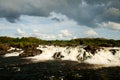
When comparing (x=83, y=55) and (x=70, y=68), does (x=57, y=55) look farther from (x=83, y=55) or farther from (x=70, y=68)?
(x=70, y=68)

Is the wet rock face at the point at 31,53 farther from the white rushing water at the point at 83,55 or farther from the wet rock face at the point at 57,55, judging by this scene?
the wet rock face at the point at 57,55

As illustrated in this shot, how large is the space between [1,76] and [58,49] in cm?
2706

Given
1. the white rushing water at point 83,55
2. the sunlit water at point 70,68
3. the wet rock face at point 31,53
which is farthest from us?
the wet rock face at point 31,53

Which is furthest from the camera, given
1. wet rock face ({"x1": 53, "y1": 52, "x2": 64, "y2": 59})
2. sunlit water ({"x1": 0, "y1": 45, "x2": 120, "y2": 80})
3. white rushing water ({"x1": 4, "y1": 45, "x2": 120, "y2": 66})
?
wet rock face ({"x1": 53, "y1": 52, "x2": 64, "y2": 59})

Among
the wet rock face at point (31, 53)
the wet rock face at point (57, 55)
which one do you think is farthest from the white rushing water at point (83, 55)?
the wet rock face at point (31, 53)

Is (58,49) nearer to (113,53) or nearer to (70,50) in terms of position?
(70,50)

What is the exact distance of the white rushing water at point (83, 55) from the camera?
164ft

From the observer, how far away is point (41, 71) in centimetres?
3922

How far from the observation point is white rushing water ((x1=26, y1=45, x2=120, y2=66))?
50.1 m

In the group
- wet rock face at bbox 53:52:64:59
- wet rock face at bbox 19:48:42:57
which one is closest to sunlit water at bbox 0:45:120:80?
wet rock face at bbox 53:52:64:59

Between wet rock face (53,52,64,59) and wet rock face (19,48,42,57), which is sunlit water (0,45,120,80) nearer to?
wet rock face (53,52,64,59)

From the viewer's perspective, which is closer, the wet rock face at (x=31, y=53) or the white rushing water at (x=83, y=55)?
the white rushing water at (x=83, y=55)

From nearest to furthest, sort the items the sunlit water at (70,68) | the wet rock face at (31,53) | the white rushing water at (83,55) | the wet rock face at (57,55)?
the sunlit water at (70,68) < the white rushing water at (83,55) < the wet rock face at (57,55) < the wet rock face at (31,53)

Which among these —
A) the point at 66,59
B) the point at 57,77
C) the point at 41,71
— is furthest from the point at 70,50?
the point at 57,77
